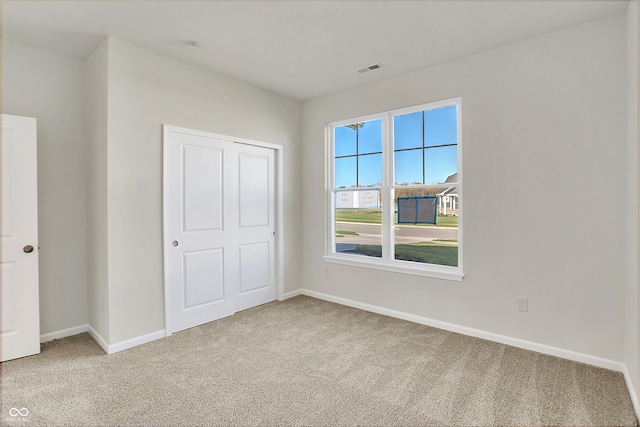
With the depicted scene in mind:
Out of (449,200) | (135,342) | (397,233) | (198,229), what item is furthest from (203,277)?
(449,200)

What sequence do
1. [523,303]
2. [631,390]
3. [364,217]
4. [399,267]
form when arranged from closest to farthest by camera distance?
1. [631,390]
2. [523,303]
3. [399,267]
4. [364,217]

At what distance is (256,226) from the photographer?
4.20m

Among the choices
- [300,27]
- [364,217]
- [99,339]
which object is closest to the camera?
[300,27]

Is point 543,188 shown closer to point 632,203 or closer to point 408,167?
point 632,203

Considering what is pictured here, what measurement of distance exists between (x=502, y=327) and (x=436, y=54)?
8.76ft

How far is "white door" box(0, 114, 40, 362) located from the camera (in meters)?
2.72

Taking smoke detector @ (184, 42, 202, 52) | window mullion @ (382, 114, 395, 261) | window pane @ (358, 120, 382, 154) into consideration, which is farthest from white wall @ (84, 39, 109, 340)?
window mullion @ (382, 114, 395, 261)

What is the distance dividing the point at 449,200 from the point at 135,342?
11.0 feet

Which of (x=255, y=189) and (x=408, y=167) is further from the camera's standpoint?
(x=255, y=189)

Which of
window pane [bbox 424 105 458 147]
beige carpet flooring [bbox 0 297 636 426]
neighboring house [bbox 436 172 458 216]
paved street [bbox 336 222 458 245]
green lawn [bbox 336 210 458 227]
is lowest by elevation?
beige carpet flooring [bbox 0 297 636 426]

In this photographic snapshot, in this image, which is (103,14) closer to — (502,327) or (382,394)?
(382,394)

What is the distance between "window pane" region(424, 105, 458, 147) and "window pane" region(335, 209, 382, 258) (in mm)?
1036

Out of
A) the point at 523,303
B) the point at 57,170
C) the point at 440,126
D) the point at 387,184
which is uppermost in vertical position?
the point at 440,126

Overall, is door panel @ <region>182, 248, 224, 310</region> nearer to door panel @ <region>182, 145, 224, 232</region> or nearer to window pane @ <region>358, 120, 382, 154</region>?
door panel @ <region>182, 145, 224, 232</region>
